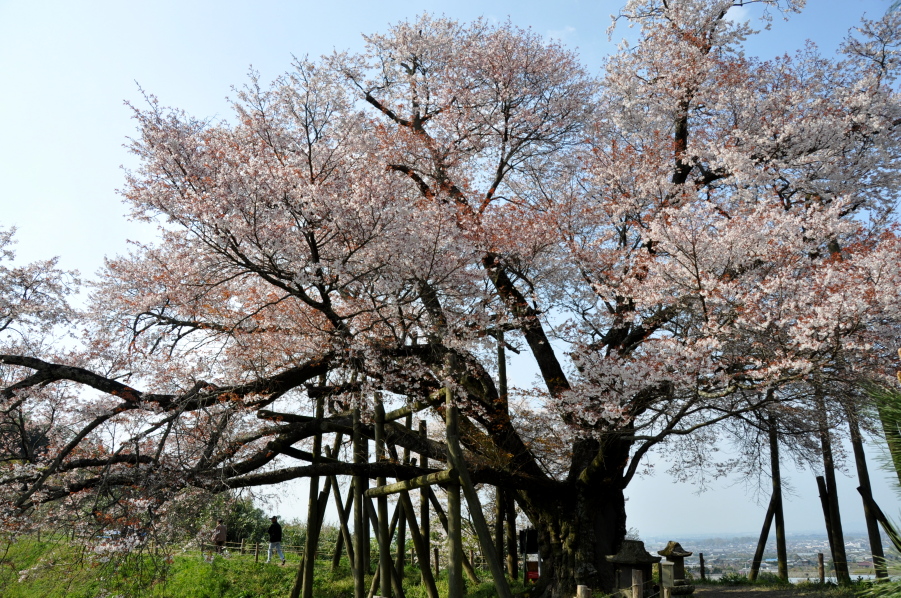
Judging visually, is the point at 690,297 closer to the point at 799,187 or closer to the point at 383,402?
the point at 799,187

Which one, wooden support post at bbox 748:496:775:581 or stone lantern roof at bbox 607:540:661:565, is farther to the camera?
wooden support post at bbox 748:496:775:581

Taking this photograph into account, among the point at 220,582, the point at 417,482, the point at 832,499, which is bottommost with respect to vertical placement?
the point at 220,582

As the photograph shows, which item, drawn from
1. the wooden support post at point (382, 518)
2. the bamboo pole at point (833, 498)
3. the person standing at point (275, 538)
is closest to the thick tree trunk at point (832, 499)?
the bamboo pole at point (833, 498)

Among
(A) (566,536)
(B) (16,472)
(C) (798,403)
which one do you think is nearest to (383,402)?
(A) (566,536)

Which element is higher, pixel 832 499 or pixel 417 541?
pixel 832 499

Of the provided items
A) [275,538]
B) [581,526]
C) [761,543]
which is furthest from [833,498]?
[275,538]

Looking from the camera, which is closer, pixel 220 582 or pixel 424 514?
pixel 424 514

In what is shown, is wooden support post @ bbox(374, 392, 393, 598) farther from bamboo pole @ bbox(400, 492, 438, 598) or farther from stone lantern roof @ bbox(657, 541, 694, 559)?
stone lantern roof @ bbox(657, 541, 694, 559)

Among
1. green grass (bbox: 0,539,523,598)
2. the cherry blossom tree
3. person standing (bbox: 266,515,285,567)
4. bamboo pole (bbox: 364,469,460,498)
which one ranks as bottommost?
green grass (bbox: 0,539,523,598)

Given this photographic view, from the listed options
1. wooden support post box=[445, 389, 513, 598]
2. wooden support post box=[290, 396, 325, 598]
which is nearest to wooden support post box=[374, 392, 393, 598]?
wooden support post box=[290, 396, 325, 598]

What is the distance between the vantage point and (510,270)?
11234 mm

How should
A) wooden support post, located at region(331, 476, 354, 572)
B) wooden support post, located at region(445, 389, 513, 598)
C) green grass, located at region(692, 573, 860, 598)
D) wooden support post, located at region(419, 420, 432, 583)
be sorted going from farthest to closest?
wooden support post, located at region(331, 476, 354, 572), green grass, located at region(692, 573, 860, 598), wooden support post, located at region(419, 420, 432, 583), wooden support post, located at region(445, 389, 513, 598)

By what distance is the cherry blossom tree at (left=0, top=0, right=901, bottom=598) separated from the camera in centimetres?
810

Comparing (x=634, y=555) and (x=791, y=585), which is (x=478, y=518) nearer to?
(x=634, y=555)
